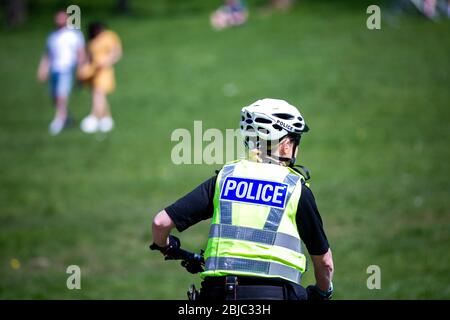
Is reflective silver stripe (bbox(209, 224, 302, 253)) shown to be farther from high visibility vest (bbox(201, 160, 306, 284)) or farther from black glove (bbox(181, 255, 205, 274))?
black glove (bbox(181, 255, 205, 274))

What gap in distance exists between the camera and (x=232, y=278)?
482 centimetres

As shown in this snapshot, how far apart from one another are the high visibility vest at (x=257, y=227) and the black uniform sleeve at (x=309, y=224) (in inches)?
1.2

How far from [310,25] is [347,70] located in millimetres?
6644

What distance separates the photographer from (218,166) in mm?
17719

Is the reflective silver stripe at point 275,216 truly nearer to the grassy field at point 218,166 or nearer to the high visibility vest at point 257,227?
the high visibility vest at point 257,227

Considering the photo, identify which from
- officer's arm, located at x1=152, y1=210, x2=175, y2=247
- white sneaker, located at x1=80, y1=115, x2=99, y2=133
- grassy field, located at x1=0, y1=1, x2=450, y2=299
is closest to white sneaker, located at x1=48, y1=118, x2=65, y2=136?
grassy field, located at x1=0, y1=1, x2=450, y2=299

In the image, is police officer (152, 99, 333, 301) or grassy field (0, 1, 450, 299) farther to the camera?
grassy field (0, 1, 450, 299)

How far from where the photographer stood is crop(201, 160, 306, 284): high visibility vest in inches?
191

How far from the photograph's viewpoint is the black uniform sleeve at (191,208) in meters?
4.96

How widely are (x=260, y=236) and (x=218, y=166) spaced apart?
12.8 metres

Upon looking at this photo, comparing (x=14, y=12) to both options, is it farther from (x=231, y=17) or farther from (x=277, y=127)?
(x=277, y=127)

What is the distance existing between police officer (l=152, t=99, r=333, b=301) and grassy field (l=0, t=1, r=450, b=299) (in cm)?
519
